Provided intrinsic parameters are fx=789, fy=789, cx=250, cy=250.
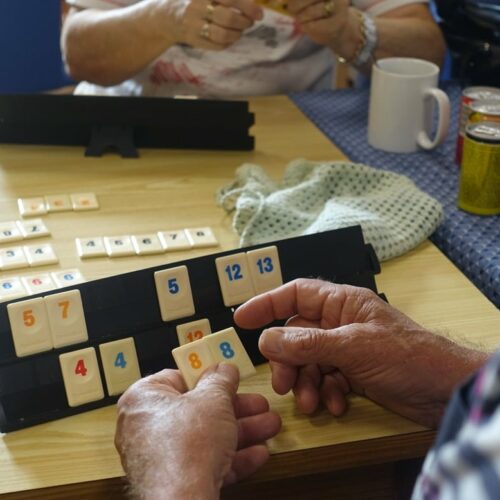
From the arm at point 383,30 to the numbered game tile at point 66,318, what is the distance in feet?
2.63

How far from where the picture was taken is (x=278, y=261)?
2.72ft

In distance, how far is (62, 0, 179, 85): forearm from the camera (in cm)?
138

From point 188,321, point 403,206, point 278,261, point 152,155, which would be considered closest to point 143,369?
point 188,321

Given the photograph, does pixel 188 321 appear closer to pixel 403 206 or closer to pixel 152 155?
pixel 403 206

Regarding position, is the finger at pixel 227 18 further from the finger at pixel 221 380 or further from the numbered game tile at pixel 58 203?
the finger at pixel 221 380

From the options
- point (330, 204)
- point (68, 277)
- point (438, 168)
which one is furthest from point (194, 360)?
point (438, 168)

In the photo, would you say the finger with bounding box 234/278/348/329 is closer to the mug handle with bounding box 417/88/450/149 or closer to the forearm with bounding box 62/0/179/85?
the mug handle with bounding box 417/88/450/149

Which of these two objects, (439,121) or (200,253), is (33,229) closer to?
(200,253)

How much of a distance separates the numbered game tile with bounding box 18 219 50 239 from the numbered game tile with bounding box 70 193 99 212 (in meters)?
0.06

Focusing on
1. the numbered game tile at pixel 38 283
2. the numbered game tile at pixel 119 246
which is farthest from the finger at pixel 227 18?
the numbered game tile at pixel 38 283

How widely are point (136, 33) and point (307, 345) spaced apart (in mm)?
880

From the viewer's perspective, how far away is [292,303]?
78 centimetres

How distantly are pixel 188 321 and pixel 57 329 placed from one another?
131 millimetres

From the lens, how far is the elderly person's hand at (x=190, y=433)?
1.94 ft
